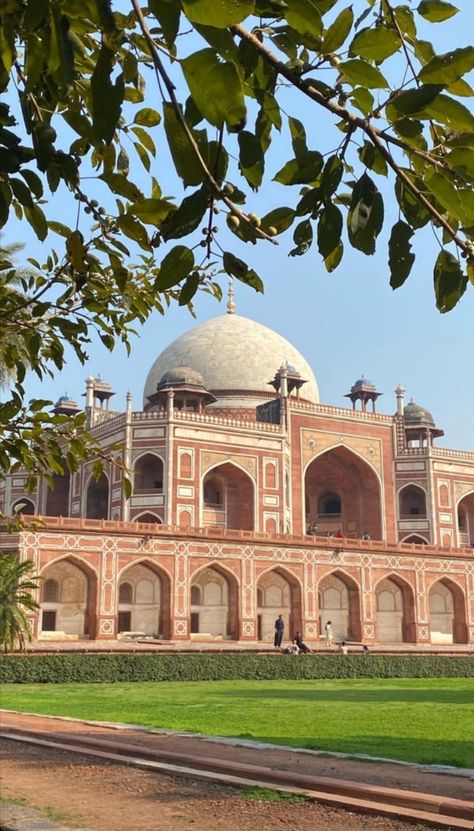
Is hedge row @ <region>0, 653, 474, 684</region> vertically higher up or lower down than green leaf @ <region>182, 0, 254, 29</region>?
lower down

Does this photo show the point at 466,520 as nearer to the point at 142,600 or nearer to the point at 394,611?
the point at 394,611

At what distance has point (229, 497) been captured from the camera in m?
31.6

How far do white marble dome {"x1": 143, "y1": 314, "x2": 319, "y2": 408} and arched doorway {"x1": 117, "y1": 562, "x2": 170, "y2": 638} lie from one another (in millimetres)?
11736

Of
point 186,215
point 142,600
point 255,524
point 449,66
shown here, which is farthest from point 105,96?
point 255,524

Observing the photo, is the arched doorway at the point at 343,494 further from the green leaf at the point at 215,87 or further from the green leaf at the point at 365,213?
the green leaf at the point at 215,87

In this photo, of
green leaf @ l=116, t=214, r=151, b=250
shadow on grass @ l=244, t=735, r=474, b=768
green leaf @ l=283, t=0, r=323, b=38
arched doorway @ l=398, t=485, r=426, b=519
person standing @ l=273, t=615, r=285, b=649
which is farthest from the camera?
arched doorway @ l=398, t=485, r=426, b=519

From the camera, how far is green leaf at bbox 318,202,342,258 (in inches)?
65.5

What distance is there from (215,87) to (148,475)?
30.2 m

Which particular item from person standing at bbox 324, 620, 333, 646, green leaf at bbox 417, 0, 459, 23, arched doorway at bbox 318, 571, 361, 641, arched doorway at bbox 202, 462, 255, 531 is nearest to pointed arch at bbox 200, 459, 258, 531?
arched doorway at bbox 202, 462, 255, 531

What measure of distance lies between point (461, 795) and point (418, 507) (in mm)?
31855

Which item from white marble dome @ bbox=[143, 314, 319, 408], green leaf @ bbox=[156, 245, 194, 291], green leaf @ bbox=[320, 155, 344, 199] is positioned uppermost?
white marble dome @ bbox=[143, 314, 319, 408]

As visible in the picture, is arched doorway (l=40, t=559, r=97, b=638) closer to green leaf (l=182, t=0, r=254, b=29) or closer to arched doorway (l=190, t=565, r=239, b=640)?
arched doorway (l=190, t=565, r=239, b=640)

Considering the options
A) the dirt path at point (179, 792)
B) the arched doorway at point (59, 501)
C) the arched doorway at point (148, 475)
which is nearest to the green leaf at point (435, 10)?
the dirt path at point (179, 792)

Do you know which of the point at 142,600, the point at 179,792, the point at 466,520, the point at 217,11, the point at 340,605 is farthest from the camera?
the point at 466,520
